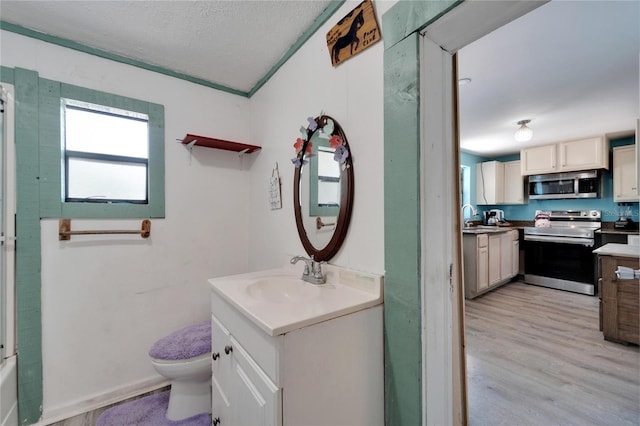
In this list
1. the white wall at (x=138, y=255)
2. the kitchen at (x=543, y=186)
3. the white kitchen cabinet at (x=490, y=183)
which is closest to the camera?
the white wall at (x=138, y=255)

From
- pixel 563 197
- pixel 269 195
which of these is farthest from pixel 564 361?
pixel 563 197

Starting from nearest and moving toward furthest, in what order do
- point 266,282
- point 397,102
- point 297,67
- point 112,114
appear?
point 397,102 < point 266,282 < point 297,67 < point 112,114

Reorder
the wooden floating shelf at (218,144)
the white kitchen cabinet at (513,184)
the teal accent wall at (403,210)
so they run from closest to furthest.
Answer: the teal accent wall at (403,210)
the wooden floating shelf at (218,144)
the white kitchen cabinet at (513,184)

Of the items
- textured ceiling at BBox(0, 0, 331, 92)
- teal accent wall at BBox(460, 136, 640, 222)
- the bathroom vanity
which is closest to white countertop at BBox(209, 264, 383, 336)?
the bathroom vanity

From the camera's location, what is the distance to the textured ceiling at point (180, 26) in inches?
54.2

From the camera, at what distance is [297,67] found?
5.48 feet

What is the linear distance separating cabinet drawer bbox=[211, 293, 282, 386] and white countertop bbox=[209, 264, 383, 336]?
0.05 metres

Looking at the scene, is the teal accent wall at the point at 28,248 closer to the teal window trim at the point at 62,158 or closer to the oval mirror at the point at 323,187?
the teal window trim at the point at 62,158

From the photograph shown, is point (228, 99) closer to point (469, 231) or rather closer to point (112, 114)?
point (112, 114)

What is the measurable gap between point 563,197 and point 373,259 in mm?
4472

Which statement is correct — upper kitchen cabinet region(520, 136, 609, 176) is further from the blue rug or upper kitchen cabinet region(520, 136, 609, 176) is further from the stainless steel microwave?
the blue rug

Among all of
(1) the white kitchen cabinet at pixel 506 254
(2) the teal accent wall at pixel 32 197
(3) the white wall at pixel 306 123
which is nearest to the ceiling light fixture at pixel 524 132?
(1) the white kitchen cabinet at pixel 506 254

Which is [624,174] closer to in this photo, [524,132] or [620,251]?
[524,132]

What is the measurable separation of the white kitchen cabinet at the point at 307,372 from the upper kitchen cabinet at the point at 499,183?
4.61m
